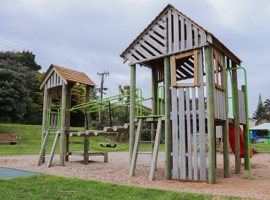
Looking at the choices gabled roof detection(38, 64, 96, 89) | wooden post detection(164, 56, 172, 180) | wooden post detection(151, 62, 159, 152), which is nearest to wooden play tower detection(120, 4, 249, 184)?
wooden post detection(164, 56, 172, 180)

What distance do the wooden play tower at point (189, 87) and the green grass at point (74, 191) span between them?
1975mm

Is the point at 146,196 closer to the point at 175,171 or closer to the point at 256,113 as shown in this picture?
the point at 175,171

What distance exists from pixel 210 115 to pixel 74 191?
3.95 meters

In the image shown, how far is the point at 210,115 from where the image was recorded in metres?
7.00

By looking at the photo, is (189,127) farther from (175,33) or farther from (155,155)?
(175,33)

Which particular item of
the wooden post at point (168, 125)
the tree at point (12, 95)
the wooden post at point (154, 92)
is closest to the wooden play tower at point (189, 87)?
the wooden post at point (168, 125)

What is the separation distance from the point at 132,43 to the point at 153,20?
1.06 metres

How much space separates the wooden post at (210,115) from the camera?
688cm

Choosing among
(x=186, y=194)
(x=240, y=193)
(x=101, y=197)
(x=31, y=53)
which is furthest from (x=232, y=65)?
(x=31, y=53)

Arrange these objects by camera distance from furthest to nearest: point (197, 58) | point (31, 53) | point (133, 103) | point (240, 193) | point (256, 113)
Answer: point (256, 113), point (31, 53), point (133, 103), point (197, 58), point (240, 193)

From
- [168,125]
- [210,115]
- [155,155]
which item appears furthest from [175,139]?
[210,115]

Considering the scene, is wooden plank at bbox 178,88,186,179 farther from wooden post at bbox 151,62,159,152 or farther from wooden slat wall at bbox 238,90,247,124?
wooden slat wall at bbox 238,90,247,124

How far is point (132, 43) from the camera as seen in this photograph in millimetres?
8906

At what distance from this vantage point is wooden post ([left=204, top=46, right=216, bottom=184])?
22.6 ft
